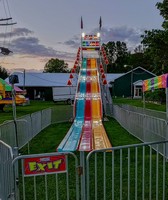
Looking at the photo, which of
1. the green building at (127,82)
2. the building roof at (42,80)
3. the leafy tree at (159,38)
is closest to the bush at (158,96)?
the leafy tree at (159,38)

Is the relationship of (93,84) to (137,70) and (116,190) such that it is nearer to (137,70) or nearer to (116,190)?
(116,190)

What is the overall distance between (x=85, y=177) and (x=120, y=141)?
360 inches

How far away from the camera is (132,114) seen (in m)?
14.9

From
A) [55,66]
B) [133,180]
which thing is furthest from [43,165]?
[55,66]

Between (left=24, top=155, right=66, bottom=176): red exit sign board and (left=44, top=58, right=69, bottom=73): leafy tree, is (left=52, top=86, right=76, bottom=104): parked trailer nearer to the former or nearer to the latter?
(left=24, top=155, right=66, bottom=176): red exit sign board

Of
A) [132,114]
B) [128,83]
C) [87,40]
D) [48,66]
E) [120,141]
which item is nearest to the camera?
[120,141]

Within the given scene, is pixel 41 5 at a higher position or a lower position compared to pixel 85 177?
higher

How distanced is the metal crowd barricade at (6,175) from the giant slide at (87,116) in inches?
155

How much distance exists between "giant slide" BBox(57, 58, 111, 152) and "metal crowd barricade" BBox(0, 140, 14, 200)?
392 cm

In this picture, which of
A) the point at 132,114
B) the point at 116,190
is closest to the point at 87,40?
the point at 132,114

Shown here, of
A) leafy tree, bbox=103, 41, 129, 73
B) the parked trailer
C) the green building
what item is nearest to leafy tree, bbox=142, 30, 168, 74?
the parked trailer

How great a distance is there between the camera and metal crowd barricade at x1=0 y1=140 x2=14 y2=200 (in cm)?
517

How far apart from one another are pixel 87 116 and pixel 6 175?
760 inches

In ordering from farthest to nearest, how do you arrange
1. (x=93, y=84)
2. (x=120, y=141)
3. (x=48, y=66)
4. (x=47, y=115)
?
(x=48, y=66) → (x=93, y=84) → (x=47, y=115) → (x=120, y=141)
